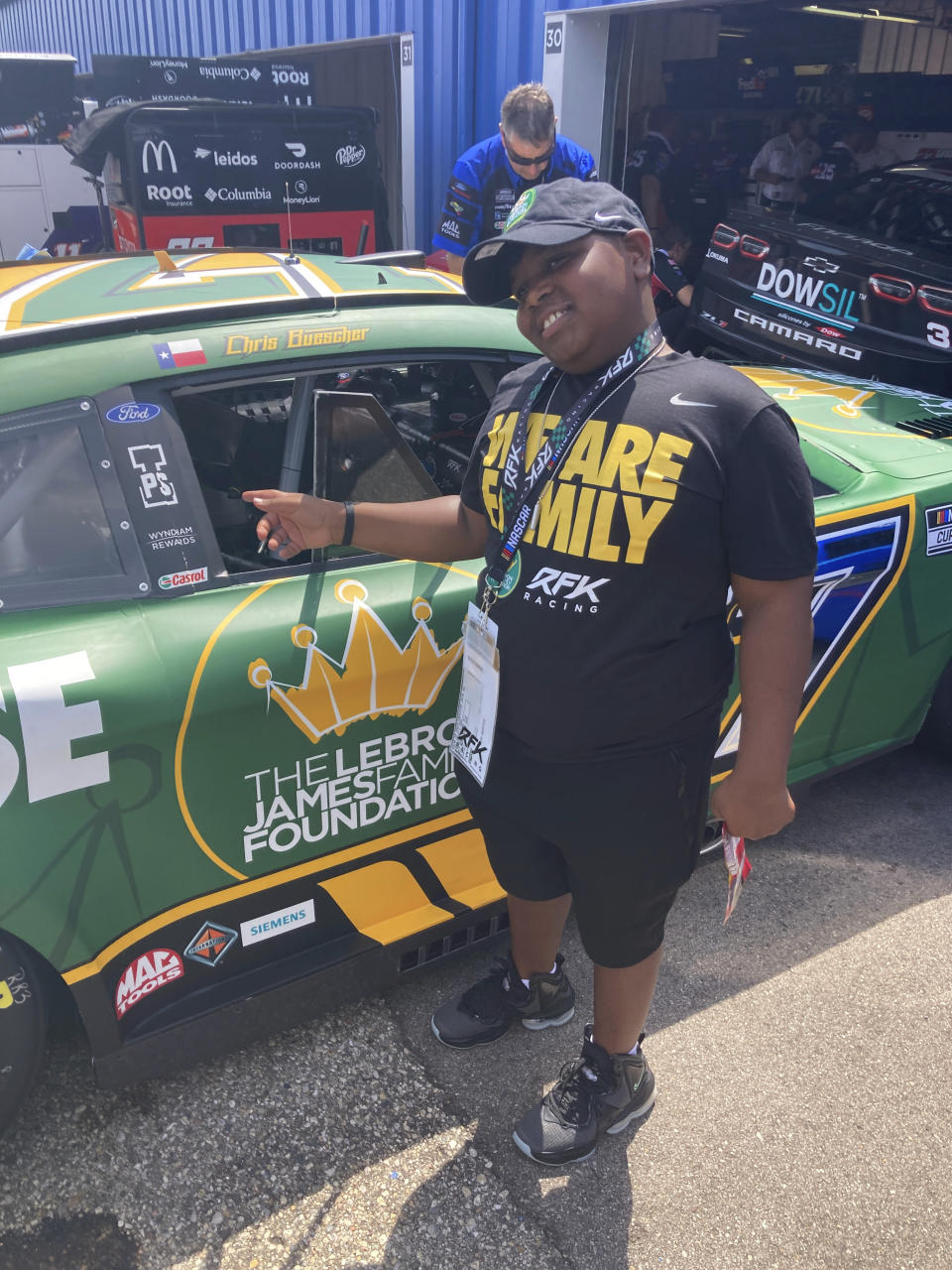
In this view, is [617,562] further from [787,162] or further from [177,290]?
[787,162]

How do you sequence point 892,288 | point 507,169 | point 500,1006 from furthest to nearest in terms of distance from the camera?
1. point 507,169
2. point 892,288
3. point 500,1006

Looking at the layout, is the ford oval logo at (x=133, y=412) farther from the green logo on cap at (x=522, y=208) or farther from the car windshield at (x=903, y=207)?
the car windshield at (x=903, y=207)

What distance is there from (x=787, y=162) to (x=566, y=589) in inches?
370

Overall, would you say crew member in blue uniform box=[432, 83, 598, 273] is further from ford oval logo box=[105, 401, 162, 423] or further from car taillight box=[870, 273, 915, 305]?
ford oval logo box=[105, 401, 162, 423]

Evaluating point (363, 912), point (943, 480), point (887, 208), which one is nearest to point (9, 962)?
point (363, 912)

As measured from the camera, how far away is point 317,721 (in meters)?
1.99

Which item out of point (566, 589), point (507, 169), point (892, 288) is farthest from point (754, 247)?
point (566, 589)

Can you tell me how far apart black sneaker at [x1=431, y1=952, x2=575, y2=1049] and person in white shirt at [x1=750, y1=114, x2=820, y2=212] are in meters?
8.70

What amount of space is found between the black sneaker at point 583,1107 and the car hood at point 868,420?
164 centimetres

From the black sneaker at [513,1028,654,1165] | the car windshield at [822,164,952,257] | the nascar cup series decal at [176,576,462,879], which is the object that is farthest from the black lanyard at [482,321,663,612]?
the car windshield at [822,164,952,257]

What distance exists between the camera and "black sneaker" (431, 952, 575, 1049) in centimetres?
237

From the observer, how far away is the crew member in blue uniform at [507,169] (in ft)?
14.7

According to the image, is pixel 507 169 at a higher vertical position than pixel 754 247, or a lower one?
higher

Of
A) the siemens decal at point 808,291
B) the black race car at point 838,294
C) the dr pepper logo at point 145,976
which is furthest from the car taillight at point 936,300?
the dr pepper logo at point 145,976
